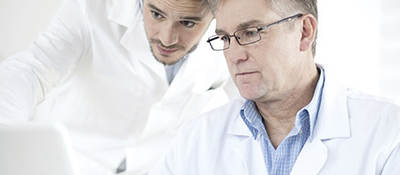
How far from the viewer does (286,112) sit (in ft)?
4.63

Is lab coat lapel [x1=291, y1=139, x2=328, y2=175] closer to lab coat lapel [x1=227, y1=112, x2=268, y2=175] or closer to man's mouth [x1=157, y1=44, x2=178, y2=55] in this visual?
lab coat lapel [x1=227, y1=112, x2=268, y2=175]

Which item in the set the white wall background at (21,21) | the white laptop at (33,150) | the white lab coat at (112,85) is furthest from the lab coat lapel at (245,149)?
the white wall background at (21,21)

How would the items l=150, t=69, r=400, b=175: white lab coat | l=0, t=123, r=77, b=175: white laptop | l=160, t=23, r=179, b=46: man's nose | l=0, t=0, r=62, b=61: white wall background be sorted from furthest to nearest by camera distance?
1. l=0, t=0, r=62, b=61: white wall background
2. l=160, t=23, r=179, b=46: man's nose
3. l=150, t=69, r=400, b=175: white lab coat
4. l=0, t=123, r=77, b=175: white laptop

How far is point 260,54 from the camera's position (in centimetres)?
137

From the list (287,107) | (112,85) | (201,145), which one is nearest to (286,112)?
(287,107)

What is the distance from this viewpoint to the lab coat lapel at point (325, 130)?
129 cm

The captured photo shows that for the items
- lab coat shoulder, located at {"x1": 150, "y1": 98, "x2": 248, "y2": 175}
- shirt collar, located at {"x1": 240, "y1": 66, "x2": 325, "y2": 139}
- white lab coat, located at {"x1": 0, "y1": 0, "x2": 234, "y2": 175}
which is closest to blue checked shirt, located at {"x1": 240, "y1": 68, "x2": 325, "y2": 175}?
shirt collar, located at {"x1": 240, "y1": 66, "x2": 325, "y2": 139}

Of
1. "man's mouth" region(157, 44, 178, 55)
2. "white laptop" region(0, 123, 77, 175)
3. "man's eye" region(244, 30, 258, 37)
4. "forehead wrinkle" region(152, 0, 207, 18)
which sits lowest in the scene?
"man's mouth" region(157, 44, 178, 55)

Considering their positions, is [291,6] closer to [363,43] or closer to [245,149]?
[245,149]

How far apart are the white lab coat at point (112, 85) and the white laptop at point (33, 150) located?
112 cm

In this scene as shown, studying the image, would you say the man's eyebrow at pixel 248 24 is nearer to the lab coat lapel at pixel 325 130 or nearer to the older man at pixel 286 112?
the older man at pixel 286 112

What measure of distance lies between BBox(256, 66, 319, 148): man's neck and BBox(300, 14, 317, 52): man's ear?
0.23ft

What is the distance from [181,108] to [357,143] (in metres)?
0.87

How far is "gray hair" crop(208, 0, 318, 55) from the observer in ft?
4.46
